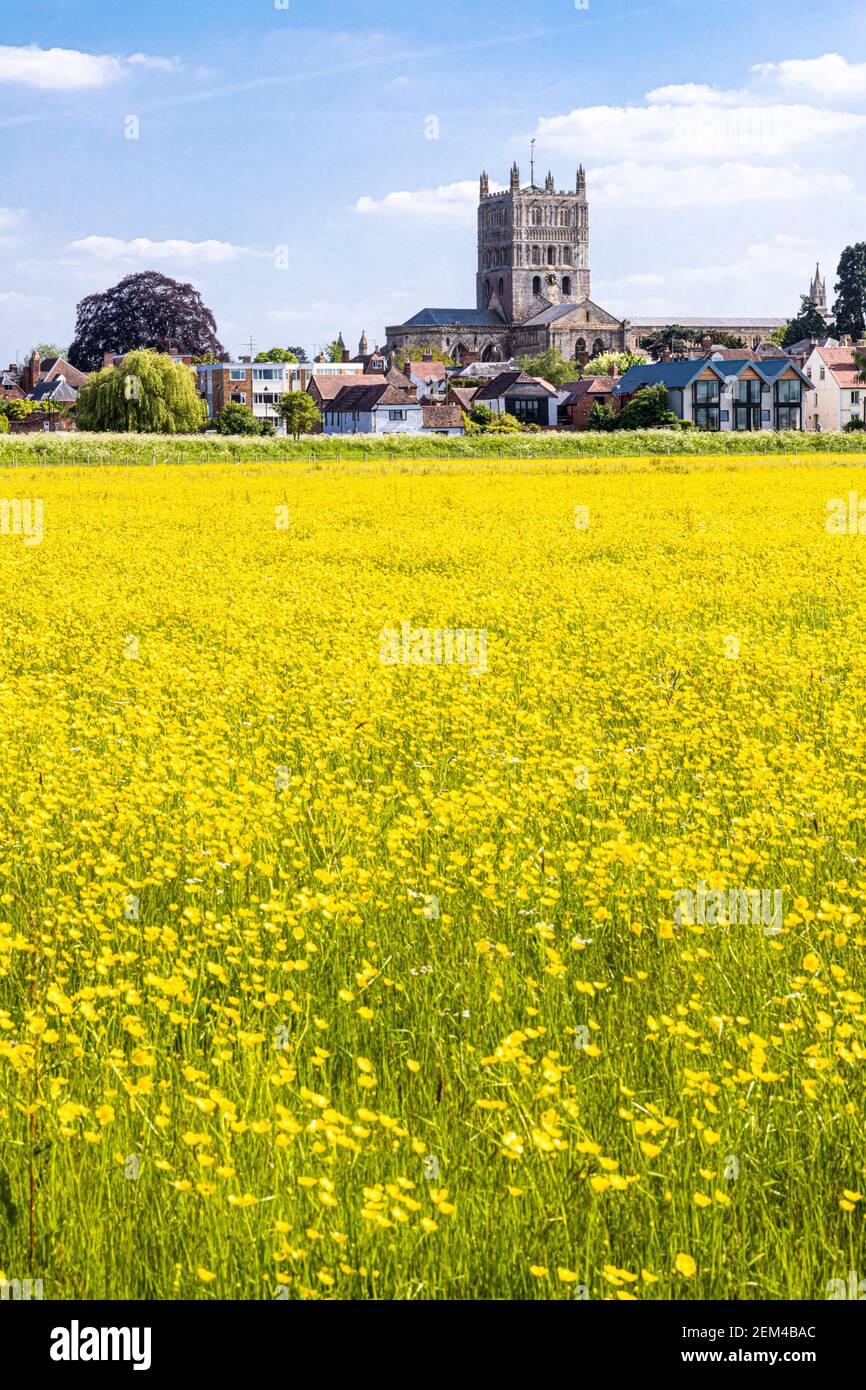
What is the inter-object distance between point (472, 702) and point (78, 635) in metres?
6.95

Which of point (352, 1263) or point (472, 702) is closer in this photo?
point (352, 1263)

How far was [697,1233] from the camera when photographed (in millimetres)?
4621

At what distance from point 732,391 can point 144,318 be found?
77.7m

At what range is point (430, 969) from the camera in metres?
6.72

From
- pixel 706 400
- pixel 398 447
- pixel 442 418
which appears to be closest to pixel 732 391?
pixel 706 400

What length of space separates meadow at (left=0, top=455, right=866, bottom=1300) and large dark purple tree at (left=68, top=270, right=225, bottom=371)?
165m

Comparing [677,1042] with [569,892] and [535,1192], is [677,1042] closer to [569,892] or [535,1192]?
[535,1192]

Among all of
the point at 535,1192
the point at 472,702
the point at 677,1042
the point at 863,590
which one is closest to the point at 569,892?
the point at 677,1042

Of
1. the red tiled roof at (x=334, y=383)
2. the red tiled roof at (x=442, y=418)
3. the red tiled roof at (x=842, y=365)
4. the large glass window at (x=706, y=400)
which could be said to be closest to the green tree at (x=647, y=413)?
the large glass window at (x=706, y=400)

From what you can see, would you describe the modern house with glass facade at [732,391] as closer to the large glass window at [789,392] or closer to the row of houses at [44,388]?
the large glass window at [789,392]

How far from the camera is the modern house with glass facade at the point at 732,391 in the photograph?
135625 millimetres

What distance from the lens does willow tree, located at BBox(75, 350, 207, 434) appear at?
87875mm

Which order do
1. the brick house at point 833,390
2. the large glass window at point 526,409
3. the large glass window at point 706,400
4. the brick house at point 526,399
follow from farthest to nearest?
the large glass window at point 526,409 < the brick house at point 526,399 < the brick house at point 833,390 < the large glass window at point 706,400

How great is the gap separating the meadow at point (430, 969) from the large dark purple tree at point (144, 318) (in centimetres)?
16511
